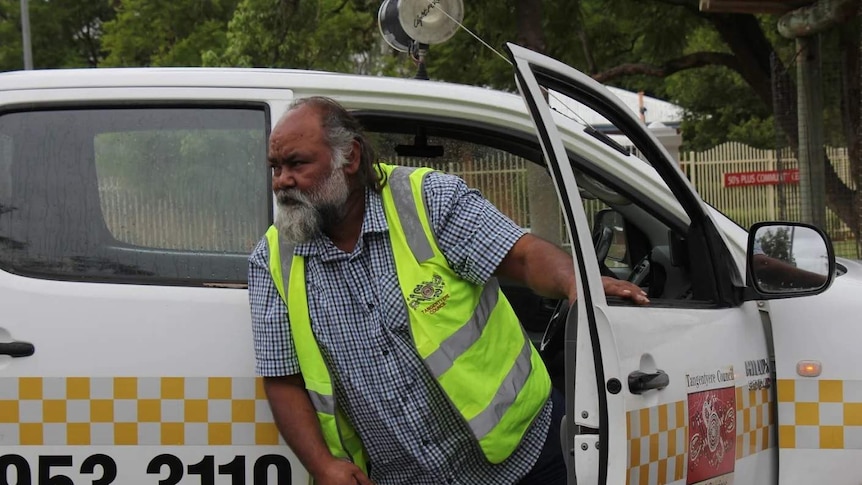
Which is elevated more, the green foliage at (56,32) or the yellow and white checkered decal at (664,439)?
the green foliage at (56,32)

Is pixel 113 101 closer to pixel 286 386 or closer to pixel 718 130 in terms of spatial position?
pixel 286 386

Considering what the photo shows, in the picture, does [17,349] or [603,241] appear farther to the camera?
[603,241]

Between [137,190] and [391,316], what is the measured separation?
0.77m

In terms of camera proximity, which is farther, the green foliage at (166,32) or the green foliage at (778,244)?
the green foliage at (166,32)

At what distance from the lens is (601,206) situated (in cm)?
290

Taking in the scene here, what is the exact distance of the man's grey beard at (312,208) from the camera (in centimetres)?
236

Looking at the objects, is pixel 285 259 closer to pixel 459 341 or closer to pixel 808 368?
pixel 459 341

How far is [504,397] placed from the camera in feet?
7.78

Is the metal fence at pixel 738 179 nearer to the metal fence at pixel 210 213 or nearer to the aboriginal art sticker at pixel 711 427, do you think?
the metal fence at pixel 210 213

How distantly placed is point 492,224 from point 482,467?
1.82ft

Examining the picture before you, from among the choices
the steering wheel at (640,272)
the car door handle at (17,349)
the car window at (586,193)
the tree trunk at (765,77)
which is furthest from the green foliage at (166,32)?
the car door handle at (17,349)

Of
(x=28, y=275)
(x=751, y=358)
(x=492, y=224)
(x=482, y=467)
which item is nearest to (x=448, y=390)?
(x=482, y=467)

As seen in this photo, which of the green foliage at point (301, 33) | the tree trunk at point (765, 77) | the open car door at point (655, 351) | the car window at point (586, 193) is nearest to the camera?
the open car door at point (655, 351)

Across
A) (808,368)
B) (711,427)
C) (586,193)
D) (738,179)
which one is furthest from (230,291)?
(738,179)
